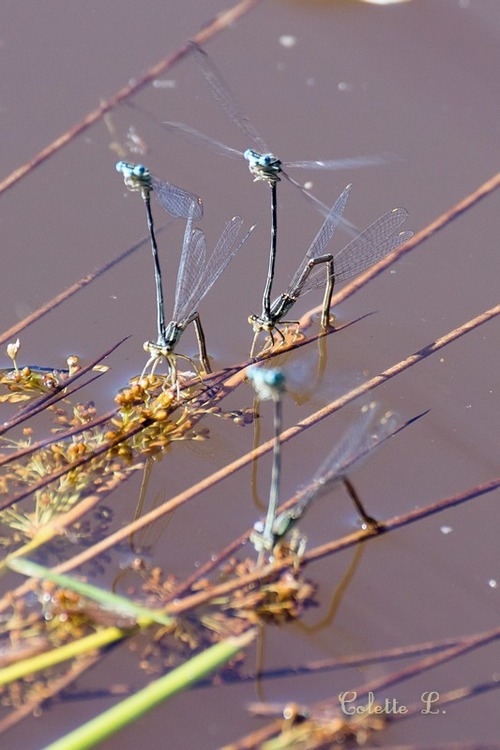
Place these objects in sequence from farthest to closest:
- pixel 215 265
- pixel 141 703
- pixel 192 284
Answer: pixel 215 265, pixel 192 284, pixel 141 703

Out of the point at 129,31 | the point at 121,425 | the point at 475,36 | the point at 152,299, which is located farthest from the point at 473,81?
the point at 121,425

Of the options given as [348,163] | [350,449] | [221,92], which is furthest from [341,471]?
[221,92]

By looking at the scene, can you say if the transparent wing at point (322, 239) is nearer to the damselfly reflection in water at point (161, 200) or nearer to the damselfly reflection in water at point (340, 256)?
the damselfly reflection in water at point (340, 256)

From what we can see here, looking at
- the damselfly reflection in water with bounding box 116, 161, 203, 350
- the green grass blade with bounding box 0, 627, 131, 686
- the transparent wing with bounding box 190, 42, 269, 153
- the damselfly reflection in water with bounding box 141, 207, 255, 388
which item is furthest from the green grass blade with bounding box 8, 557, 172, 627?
the transparent wing with bounding box 190, 42, 269, 153

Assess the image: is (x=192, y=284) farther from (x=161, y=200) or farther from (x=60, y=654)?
(x=60, y=654)

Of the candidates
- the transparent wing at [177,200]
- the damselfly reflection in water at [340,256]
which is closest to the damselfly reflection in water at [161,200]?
the transparent wing at [177,200]

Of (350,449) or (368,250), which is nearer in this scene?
(350,449)

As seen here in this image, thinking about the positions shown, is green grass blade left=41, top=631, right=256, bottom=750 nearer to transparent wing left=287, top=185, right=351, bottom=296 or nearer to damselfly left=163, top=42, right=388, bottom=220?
damselfly left=163, top=42, right=388, bottom=220
